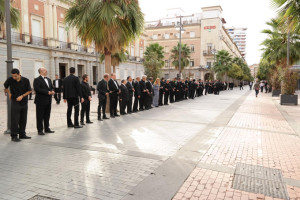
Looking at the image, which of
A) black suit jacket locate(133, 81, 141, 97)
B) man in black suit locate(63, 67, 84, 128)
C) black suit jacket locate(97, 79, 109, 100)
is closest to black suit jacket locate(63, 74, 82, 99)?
man in black suit locate(63, 67, 84, 128)

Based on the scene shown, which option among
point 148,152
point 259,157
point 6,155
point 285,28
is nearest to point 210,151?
point 259,157

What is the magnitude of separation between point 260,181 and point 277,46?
73.4ft

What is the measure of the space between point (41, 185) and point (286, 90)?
17.8 m

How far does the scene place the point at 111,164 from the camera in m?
4.83

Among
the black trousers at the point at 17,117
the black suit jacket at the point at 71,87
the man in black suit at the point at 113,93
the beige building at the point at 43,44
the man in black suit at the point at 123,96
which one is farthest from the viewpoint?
the beige building at the point at 43,44

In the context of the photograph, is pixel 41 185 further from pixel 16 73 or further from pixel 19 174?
pixel 16 73

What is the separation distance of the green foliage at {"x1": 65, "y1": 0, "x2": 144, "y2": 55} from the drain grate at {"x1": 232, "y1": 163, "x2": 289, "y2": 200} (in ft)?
25.9

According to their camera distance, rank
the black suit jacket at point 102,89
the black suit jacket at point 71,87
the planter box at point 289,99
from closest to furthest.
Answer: the black suit jacket at point 71,87, the black suit jacket at point 102,89, the planter box at point 289,99

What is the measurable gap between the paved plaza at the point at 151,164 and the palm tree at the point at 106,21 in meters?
4.61

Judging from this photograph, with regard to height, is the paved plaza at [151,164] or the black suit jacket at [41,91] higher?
the black suit jacket at [41,91]

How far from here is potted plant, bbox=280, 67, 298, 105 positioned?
17248 millimetres

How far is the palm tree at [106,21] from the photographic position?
33.9 feet

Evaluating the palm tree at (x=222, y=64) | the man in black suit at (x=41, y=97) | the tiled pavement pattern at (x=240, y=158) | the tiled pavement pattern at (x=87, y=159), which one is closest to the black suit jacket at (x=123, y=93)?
the tiled pavement pattern at (x=87, y=159)

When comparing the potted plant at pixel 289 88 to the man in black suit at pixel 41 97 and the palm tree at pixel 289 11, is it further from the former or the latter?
the man in black suit at pixel 41 97
